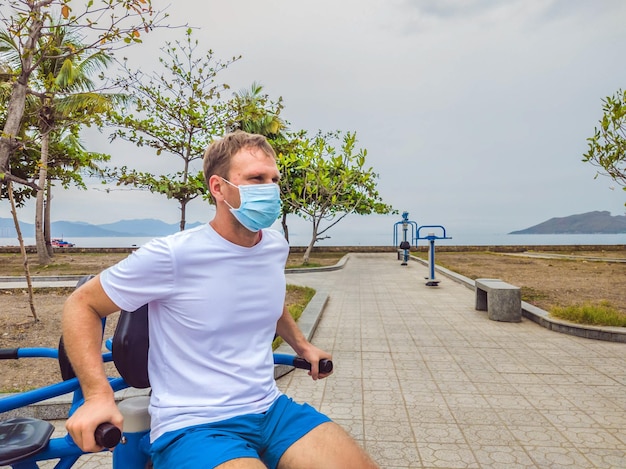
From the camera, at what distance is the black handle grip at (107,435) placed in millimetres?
1177

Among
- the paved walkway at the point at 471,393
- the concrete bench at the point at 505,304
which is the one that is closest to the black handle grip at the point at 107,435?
the paved walkway at the point at 471,393

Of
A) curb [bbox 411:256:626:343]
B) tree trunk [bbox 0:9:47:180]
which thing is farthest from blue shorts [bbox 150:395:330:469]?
curb [bbox 411:256:626:343]

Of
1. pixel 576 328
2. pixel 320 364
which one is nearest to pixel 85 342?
pixel 320 364

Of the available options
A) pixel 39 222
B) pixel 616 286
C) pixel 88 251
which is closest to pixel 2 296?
pixel 39 222

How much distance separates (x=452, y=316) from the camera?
7895mm

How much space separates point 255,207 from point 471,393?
132 inches

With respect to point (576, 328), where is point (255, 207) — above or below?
above

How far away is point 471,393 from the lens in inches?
161

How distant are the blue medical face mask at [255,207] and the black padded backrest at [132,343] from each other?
1.55ft

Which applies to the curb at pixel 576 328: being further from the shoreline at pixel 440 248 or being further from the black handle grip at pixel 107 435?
the shoreline at pixel 440 248

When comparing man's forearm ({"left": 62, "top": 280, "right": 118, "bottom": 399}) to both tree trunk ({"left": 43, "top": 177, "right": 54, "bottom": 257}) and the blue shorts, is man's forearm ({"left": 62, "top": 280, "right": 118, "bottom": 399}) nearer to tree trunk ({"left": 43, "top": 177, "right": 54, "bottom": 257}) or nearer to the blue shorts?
the blue shorts

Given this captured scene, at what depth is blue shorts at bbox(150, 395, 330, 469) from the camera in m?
1.34

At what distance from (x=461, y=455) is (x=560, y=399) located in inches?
62.6

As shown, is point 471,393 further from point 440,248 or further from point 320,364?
point 440,248
